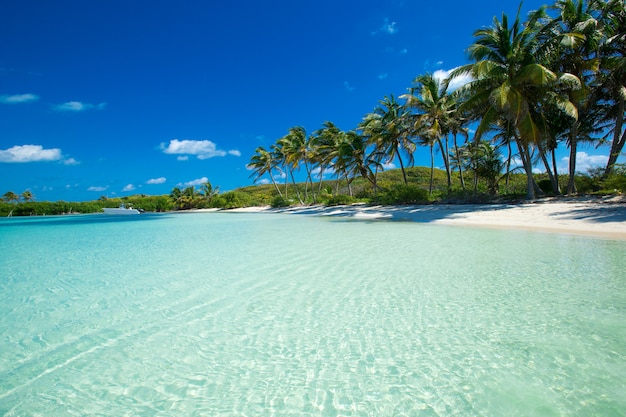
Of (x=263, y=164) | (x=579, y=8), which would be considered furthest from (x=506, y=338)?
(x=263, y=164)

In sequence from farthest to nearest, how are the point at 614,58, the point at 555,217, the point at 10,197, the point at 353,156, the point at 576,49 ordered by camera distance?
the point at 10,197 → the point at 353,156 → the point at 576,49 → the point at 614,58 → the point at 555,217

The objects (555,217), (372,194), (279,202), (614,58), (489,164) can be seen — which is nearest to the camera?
(555,217)

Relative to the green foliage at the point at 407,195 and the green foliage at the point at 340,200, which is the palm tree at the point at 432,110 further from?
the green foliage at the point at 340,200

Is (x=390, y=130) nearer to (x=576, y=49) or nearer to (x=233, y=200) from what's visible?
(x=576, y=49)

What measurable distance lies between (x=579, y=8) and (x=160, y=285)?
21.3 metres

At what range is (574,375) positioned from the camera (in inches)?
85.5

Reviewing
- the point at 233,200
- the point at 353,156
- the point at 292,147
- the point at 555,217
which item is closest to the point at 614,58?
the point at 555,217

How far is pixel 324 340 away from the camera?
290cm

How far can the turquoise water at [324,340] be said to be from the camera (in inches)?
80.4

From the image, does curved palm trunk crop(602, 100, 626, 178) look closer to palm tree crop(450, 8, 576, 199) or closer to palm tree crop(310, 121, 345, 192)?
palm tree crop(450, 8, 576, 199)

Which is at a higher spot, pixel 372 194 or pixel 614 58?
pixel 614 58

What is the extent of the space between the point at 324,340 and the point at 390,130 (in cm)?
2176

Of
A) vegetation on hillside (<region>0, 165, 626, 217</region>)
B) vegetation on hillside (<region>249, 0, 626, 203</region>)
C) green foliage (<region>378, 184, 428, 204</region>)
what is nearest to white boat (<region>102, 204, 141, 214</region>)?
vegetation on hillside (<region>0, 165, 626, 217</region>)

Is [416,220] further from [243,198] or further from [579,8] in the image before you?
[243,198]
